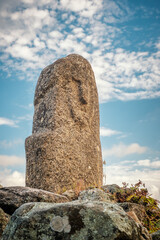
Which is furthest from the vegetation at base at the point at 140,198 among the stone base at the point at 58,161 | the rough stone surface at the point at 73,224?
the rough stone surface at the point at 73,224

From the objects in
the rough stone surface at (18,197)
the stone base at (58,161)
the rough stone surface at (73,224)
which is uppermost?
the stone base at (58,161)

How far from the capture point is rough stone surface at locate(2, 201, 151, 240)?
2.17 m

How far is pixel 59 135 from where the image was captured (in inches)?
312

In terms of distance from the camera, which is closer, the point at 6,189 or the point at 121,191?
the point at 6,189

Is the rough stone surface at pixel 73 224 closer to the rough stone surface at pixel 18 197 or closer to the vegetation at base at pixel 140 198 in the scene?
the rough stone surface at pixel 18 197

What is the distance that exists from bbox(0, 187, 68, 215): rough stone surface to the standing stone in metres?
2.89

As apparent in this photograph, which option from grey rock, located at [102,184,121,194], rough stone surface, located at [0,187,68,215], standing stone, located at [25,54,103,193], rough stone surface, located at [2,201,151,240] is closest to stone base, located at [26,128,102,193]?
standing stone, located at [25,54,103,193]

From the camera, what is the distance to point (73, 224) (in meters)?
2.24

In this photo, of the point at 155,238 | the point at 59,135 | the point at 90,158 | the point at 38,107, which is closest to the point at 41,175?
the point at 59,135

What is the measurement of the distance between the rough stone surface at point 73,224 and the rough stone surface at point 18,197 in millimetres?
1629

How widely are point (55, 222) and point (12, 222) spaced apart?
0.53 meters

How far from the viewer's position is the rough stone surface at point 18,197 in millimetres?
3955

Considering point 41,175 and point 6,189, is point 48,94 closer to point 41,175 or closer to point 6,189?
point 41,175

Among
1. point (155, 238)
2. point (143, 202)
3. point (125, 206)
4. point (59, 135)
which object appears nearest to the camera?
point (155, 238)
